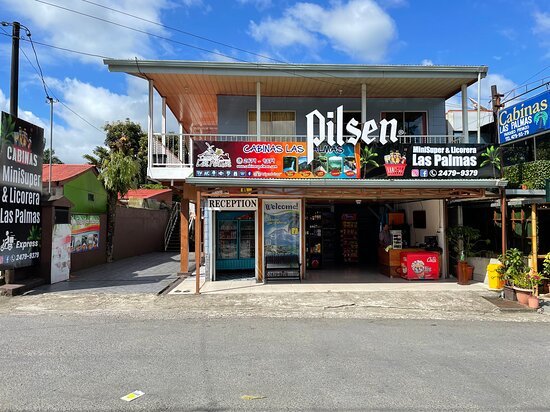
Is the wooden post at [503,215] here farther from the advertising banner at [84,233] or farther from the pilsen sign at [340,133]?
the advertising banner at [84,233]

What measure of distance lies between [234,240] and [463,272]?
7.19 metres

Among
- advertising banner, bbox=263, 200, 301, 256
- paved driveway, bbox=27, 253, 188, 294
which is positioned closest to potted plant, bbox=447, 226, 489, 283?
advertising banner, bbox=263, 200, 301, 256

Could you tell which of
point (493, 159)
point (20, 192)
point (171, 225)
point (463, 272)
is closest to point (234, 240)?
point (20, 192)

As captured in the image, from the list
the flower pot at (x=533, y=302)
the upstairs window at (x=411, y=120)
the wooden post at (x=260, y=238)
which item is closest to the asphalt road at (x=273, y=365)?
the flower pot at (x=533, y=302)

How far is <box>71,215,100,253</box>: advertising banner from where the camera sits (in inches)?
577

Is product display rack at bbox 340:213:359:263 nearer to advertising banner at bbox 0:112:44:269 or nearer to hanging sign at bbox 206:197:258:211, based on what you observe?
hanging sign at bbox 206:197:258:211

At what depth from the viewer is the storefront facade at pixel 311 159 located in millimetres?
10977

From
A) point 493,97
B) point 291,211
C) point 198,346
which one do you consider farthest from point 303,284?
point 493,97

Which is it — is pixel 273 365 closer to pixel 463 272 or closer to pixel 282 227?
pixel 282 227

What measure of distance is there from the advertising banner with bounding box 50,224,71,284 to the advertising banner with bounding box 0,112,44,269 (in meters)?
0.45

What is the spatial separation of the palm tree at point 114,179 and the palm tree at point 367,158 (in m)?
10.1

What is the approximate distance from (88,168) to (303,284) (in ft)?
33.5

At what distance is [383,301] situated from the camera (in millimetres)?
9750

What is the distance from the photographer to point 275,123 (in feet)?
46.0
